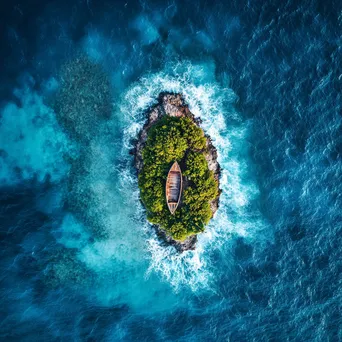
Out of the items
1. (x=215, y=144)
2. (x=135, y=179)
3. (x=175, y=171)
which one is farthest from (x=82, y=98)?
(x=215, y=144)

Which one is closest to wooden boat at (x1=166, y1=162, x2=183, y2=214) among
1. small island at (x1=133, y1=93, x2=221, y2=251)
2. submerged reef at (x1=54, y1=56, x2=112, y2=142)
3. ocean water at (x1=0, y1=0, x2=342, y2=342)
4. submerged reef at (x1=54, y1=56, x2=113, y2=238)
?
small island at (x1=133, y1=93, x2=221, y2=251)

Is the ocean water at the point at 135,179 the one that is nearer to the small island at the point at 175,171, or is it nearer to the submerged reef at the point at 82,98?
the submerged reef at the point at 82,98

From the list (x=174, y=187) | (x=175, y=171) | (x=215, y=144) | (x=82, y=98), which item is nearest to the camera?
(x=175, y=171)

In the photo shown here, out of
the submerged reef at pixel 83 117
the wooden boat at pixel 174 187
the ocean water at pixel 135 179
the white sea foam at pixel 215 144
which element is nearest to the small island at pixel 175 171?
the wooden boat at pixel 174 187

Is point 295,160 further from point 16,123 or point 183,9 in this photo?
point 16,123

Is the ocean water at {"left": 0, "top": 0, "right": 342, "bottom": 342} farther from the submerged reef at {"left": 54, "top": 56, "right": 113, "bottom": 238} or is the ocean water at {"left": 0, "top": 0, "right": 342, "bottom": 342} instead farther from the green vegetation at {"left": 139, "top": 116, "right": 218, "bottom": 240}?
the green vegetation at {"left": 139, "top": 116, "right": 218, "bottom": 240}

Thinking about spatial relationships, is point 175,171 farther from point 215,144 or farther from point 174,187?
point 215,144
